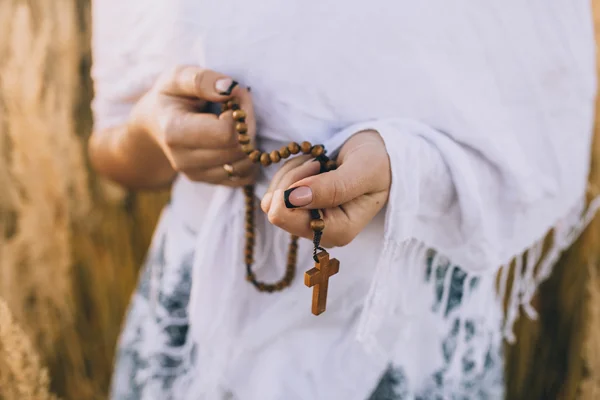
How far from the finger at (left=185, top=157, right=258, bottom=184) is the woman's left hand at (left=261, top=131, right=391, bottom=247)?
0.07 metres

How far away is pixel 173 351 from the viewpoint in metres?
0.77

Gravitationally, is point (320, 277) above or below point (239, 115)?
below

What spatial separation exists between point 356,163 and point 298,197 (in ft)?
0.29

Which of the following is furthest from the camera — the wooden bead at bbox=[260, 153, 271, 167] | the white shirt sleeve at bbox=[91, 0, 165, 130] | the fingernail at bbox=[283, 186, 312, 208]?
the white shirt sleeve at bbox=[91, 0, 165, 130]

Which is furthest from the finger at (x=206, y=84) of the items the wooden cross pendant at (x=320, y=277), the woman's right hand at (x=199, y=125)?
the wooden cross pendant at (x=320, y=277)

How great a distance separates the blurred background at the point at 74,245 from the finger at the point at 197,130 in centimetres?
65

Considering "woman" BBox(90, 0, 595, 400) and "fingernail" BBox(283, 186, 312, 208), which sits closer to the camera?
"fingernail" BBox(283, 186, 312, 208)

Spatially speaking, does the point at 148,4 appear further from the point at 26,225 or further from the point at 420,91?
the point at 26,225

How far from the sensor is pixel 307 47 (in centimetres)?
59

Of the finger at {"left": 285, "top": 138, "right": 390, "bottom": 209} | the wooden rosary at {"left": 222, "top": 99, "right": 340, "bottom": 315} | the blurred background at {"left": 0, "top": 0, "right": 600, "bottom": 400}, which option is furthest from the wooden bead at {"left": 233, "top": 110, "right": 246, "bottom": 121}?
the blurred background at {"left": 0, "top": 0, "right": 600, "bottom": 400}

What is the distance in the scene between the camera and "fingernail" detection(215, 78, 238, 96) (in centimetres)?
57

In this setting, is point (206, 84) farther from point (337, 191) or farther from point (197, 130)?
point (337, 191)

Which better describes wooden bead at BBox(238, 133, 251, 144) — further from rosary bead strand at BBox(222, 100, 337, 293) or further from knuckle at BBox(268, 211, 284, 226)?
knuckle at BBox(268, 211, 284, 226)

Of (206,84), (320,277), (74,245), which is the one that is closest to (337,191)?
(320,277)
